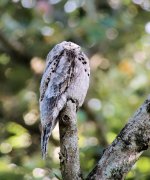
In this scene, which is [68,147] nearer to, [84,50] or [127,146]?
[127,146]

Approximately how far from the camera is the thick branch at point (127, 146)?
189 cm

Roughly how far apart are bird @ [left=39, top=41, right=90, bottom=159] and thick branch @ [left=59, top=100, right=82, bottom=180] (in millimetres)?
28

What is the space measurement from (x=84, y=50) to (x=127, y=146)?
2.55 metres

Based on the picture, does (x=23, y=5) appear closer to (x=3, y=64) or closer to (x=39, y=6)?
(x=39, y=6)

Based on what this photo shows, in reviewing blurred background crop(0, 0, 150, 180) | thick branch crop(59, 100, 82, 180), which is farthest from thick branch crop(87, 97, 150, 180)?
blurred background crop(0, 0, 150, 180)

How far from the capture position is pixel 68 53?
6.42 feet

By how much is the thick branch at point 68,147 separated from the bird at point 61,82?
0.03 metres

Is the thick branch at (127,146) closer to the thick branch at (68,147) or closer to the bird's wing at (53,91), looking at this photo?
the thick branch at (68,147)

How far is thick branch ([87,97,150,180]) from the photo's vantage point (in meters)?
1.89

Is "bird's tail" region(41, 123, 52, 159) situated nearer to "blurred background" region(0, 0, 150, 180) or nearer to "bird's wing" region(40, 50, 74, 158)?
"bird's wing" region(40, 50, 74, 158)

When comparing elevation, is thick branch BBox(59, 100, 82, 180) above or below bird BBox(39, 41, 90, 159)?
below

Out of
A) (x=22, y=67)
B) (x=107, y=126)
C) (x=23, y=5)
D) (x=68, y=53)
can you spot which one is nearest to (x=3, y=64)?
(x=22, y=67)

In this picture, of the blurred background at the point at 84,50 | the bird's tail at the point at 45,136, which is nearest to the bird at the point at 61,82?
the bird's tail at the point at 45,136

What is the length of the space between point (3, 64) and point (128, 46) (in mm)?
1003
